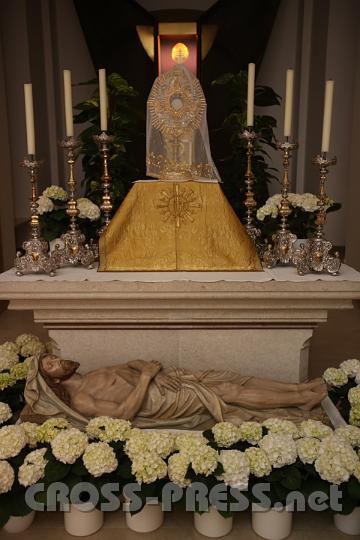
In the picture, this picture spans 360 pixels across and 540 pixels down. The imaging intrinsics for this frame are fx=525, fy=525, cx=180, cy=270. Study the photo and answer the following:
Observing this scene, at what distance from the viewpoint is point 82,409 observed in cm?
238

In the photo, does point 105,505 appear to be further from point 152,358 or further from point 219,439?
point 152,358

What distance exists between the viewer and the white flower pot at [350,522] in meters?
2.07

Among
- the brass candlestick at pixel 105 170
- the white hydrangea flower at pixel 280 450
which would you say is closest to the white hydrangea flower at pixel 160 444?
the white hydrangea flower at pixel 280 450

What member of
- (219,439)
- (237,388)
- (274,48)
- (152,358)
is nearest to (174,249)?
(152,358)

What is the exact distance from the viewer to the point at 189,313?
2.65 metres

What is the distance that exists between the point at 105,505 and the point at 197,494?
378 mm

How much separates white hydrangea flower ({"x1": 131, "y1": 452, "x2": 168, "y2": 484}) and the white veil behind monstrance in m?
1.41

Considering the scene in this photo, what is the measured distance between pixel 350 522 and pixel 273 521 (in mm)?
312

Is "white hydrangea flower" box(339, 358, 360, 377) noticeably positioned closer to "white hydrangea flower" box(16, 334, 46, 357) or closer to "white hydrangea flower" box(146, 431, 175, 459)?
"white hydrangea flower" box(146, 431, 175, 459)

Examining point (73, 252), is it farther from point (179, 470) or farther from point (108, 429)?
point (179, 470)

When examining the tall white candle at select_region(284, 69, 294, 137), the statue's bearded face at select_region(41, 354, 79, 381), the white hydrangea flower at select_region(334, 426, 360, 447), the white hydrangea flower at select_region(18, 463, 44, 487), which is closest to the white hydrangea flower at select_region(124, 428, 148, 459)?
the white hydrangea flower at select_region(18, 463, 44, 487)

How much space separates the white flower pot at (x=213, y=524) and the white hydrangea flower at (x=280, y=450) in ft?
0.97

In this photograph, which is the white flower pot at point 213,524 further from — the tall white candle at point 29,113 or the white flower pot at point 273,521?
the tall white candle at point 29,113

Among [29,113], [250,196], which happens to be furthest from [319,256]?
[29,113]
